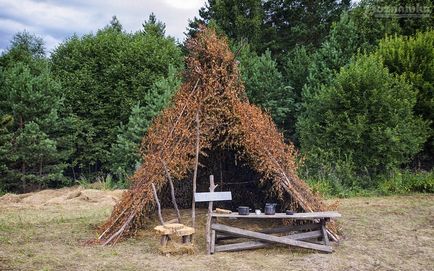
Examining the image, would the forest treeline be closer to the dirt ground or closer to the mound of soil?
the mound of soil

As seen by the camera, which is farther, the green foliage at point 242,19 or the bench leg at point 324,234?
the green foliage at point 242,19

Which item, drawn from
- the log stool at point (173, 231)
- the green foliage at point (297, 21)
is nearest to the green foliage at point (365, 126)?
the log stool at point (173, 231)

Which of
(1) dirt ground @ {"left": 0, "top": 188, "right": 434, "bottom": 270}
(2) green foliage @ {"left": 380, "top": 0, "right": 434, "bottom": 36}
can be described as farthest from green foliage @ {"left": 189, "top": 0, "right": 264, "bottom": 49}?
(1) dirt ground @ {"left": 0, "top": 188, "right": 434, "bottom": 270}

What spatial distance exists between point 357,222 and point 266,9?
17.5 metres

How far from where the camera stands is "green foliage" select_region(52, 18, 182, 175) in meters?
20.0

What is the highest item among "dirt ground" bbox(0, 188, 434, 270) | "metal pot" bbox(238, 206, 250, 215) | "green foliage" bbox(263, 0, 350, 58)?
"green foliage" bbox(263, 0, 350, 58)

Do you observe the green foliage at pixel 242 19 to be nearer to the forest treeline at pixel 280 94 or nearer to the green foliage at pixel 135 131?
the forest treeline at pixel 280 94

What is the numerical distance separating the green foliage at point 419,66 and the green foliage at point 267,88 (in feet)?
16.1

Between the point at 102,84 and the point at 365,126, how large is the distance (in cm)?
1230

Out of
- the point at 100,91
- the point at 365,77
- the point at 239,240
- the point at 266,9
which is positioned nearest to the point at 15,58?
the point at 100,91

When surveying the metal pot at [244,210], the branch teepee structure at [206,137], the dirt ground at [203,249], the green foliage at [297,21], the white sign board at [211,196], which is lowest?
the dirt ground at [203,249]

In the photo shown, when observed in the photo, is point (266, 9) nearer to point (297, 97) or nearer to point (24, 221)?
point (297, 97)

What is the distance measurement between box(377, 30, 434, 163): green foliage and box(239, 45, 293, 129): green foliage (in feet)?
16.1

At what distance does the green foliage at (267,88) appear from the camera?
63.4ft
